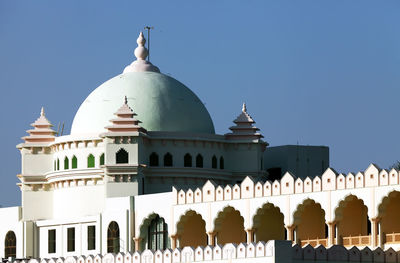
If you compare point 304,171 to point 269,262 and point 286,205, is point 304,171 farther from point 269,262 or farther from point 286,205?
point 269,262

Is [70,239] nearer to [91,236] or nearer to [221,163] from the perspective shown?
[91,236]

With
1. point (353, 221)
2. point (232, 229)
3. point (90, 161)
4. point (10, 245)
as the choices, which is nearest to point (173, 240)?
point (232, 229)

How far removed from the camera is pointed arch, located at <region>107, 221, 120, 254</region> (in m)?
87.2

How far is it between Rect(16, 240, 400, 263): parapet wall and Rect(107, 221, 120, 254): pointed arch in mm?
8940

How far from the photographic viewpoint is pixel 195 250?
7562cm

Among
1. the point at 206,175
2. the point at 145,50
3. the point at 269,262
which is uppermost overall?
the point at 145,50

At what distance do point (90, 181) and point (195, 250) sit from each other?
16107 millimetres

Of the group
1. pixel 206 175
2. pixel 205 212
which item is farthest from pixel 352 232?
pixel 206 175

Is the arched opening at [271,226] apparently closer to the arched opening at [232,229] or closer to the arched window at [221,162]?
the arched opening at [232,229]

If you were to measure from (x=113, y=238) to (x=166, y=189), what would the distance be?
4.64 meters

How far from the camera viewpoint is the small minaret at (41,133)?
94375mm

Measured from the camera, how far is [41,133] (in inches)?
3733

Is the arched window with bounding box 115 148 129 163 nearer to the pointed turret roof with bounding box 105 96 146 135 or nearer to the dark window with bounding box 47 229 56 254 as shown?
the pointed turret roof with bounding box 105 96 146 135

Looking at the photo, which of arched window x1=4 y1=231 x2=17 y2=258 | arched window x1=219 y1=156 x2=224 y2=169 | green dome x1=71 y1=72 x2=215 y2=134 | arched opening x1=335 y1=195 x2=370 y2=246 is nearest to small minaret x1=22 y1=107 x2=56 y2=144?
green dome x1=71 y1=72 x2=215 y2=134
